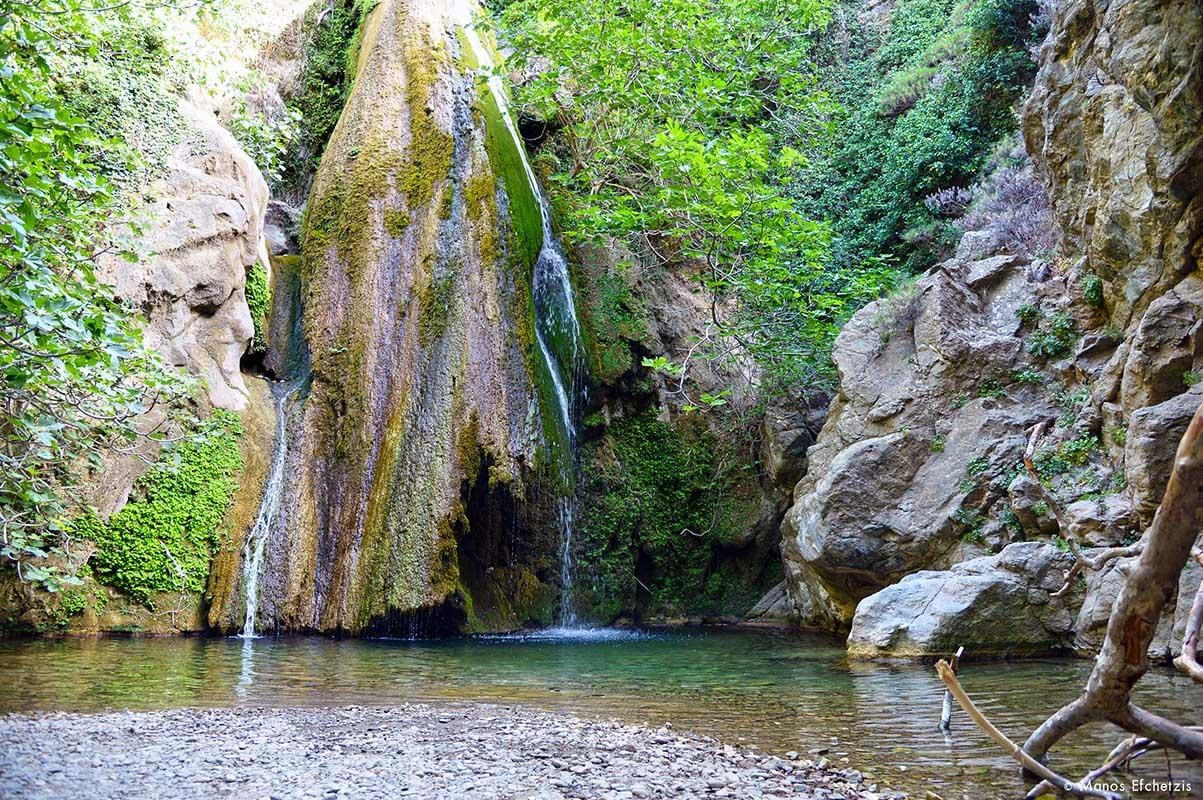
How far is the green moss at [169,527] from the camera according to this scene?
11406 mm

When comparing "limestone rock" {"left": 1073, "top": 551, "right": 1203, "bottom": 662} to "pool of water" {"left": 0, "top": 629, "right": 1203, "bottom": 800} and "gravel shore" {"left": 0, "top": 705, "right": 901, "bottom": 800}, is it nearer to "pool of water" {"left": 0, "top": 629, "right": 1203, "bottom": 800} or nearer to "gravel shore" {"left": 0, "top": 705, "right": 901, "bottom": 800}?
"pool of water" {"left": 0, "top": 629, "right": 1203, "bottom": 800}

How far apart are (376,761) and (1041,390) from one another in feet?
33.6

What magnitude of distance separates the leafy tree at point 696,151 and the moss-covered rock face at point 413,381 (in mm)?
1934

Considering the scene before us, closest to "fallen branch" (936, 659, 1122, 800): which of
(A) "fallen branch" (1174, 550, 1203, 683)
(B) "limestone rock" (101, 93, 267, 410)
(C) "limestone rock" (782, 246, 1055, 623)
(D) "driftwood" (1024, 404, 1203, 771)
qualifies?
(D) "driftwood" (1024, 404, 1203, 771)

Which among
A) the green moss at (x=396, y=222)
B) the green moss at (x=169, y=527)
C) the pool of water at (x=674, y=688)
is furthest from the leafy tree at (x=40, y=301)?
the green moss at (x=396, y=222)

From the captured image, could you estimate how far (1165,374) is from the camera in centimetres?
937

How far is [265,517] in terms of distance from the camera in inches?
495

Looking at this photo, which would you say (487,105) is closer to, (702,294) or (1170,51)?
(702,294)

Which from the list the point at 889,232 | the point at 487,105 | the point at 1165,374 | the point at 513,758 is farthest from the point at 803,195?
the point at 513,758

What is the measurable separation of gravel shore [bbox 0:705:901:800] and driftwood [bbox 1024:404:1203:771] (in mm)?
1422

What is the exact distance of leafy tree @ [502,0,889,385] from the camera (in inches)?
578

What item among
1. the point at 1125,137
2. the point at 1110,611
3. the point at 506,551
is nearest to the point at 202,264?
the point at 506,551

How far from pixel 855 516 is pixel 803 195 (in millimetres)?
12385

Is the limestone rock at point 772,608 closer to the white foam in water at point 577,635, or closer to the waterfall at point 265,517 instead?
the white foam in water at point 577,635
